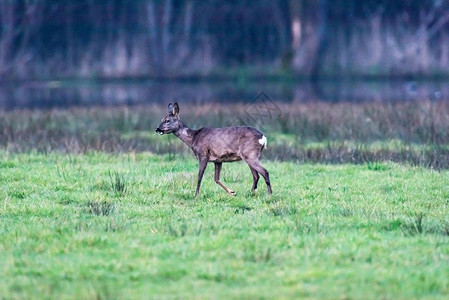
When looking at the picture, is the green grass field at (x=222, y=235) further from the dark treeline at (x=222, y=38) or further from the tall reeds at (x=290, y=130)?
the dark treeline at (x=222, y=38)

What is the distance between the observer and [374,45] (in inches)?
1850

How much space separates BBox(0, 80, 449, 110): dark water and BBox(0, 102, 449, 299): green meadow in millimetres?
9893

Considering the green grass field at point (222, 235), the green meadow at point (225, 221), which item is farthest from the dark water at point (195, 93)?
the green grass field at point (222, 235)

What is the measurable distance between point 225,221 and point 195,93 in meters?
23.4

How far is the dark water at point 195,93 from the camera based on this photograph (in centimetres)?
2742

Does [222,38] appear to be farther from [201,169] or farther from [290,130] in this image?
[201,169]

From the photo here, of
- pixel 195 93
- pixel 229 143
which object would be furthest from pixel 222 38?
pixel 229 143

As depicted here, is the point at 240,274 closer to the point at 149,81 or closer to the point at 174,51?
the point at 149,81

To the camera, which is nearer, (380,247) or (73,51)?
(380,247)

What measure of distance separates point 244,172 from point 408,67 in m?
33.7

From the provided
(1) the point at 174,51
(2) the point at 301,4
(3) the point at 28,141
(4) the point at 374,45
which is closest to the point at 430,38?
(4) the point at 374,45

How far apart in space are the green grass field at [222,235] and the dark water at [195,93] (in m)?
13.4

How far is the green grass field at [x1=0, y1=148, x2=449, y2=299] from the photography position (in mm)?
7094

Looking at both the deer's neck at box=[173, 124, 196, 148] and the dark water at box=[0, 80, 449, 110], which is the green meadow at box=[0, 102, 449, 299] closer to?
the deer's neck at box=[173, 124, 196, 148]
